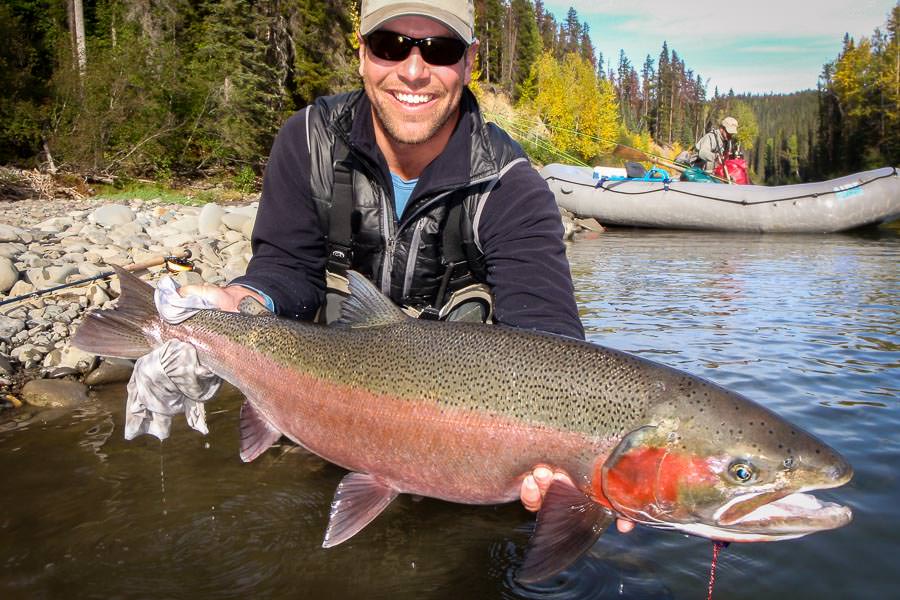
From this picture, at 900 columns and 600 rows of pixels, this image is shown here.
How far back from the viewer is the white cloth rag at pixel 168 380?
2.98m

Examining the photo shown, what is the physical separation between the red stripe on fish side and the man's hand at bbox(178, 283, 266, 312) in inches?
15.2

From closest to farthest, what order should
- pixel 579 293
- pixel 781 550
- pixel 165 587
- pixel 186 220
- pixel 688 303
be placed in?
pixel 165 587, pixel 781 550, pixel 688 303, pixel 579 293, pixel 186 220

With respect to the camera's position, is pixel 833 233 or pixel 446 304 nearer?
pixel 446 304

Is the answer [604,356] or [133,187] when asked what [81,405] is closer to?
[604,356]

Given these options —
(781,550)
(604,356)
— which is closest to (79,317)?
(604,356)

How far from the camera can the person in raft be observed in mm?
3305

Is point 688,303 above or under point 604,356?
under

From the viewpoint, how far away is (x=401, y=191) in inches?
144

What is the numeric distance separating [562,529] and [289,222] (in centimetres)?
224

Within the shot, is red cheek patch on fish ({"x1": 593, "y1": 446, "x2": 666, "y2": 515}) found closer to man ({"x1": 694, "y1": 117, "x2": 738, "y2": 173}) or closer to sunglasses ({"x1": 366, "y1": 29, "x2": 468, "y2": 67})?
sunglasses ({"x1": 366, "y1": 29, "x2": 468, "y2": 67})

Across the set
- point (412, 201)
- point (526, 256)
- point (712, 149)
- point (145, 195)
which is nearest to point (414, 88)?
point (412, 201)

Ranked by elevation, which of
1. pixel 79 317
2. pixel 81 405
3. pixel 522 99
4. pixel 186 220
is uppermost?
pixel 522 99

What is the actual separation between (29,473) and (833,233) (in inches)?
727

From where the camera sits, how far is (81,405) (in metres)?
4.83
